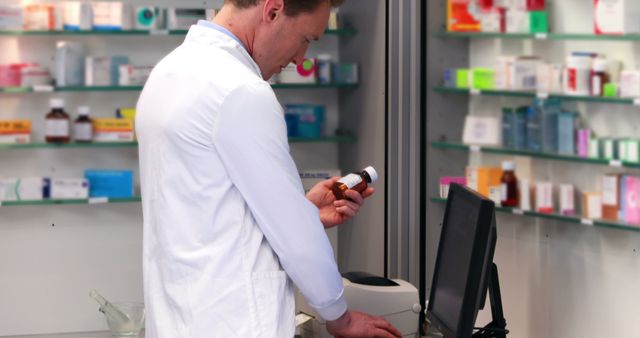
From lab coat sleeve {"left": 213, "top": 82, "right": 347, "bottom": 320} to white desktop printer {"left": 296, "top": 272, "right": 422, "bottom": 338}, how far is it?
2.91 ft

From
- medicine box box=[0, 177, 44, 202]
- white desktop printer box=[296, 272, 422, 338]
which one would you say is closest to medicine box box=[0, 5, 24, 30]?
medicine box box=[0, 177, 44, 202]

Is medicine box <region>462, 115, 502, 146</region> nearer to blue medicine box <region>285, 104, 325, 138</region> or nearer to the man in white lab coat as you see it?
blue medicine box <region>285, 104, 325, 138</region>

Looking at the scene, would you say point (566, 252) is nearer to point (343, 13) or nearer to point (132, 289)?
point (343, 13)

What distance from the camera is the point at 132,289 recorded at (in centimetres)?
507

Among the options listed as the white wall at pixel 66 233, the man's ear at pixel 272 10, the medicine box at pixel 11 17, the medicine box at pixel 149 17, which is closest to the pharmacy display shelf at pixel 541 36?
the man's ear at pixel 272 10

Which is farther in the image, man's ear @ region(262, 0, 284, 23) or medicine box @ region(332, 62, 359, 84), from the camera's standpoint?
medicine box @ region(332, 62, 359, 84)

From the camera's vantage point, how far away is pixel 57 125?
484 cm

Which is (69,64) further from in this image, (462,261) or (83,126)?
(462,261)

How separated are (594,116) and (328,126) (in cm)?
228

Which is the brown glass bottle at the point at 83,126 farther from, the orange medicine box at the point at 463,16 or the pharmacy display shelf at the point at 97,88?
the orange medicine box at the point at 463,16

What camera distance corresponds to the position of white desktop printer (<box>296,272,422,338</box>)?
115 inches

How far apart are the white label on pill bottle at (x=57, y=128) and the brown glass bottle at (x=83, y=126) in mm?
51

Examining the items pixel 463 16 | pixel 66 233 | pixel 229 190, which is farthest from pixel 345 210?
pixel 66 233

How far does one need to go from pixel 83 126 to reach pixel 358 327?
2.97m
